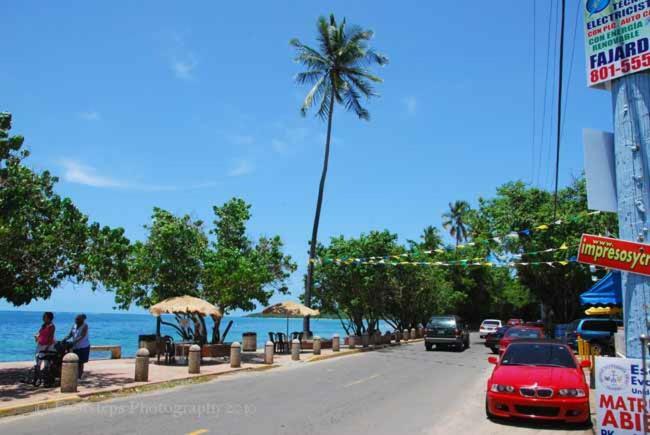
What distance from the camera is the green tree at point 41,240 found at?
1367cm

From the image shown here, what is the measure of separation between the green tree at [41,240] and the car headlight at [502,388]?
10.9 meters

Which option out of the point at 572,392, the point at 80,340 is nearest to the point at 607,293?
the point at 572,392

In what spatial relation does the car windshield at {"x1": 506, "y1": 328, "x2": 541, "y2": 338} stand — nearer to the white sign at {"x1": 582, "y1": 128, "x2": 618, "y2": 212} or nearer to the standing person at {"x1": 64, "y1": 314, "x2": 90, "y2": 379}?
the white sign at {"x1": 582, "y1": 128, "x2": 618, "y2": 212}

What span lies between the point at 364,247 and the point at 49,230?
2156 centimetres

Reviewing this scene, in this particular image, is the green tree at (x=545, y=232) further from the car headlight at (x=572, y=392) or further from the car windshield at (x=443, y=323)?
the car headlight at (x=572, y=392)

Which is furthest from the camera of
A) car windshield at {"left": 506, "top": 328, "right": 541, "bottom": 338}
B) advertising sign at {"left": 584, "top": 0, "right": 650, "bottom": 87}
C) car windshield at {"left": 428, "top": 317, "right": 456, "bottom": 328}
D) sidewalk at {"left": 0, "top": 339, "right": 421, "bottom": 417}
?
car windshield at {"left": 428, "top": 317, "right": 456, "bottom": 328}

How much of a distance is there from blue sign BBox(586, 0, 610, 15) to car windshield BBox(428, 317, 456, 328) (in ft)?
77.3

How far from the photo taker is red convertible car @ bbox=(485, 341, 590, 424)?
30.5ft

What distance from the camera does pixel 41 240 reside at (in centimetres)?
1440

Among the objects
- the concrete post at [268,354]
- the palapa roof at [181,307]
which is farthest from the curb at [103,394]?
the concrete post at [268,354]

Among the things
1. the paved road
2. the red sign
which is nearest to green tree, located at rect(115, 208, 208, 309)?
the paved road

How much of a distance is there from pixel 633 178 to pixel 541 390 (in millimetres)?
3941

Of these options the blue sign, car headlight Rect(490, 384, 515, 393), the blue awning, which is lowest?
car headlight Rect(490, 384, 515, 393)

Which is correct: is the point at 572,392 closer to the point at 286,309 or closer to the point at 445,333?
the point at 286,309
